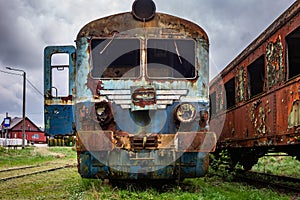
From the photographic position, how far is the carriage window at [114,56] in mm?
7035

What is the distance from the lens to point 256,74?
10578 mm

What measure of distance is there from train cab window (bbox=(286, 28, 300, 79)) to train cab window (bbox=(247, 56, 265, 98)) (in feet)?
2.02

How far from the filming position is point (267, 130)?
830cm

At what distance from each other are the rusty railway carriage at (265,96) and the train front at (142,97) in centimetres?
142

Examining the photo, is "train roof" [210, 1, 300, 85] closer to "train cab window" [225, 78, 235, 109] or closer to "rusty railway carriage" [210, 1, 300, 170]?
"rusty railway carriage" [210, 1, 300, 170]

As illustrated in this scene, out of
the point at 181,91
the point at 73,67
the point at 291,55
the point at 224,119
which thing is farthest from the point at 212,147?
the point at 224,119

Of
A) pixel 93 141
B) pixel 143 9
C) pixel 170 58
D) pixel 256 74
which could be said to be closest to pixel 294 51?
pixel 256 74

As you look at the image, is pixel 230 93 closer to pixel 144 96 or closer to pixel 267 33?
pixel 267 33

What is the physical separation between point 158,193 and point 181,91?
1.67 meters

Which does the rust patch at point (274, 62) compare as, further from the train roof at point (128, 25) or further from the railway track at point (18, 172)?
the railway track at point (18, 172)

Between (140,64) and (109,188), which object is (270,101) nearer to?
(140,64)

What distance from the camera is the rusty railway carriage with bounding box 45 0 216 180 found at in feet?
21.1

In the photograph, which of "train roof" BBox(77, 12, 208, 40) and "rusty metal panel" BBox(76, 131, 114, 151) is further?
"train roof" BBox(77, 12, 208, 40)

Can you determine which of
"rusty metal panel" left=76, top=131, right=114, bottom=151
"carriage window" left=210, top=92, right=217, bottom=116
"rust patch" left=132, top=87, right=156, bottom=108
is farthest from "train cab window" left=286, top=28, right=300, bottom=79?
"rusty metal panel" left=76, top=131, right=114, bottom=151
